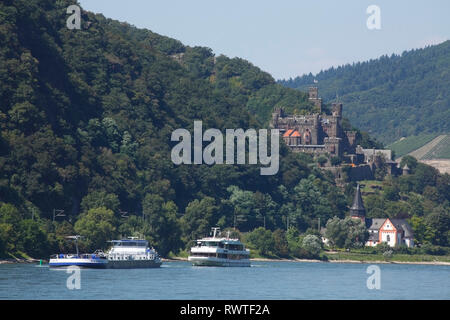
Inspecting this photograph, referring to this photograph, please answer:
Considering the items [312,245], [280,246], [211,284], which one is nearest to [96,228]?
[211,284]

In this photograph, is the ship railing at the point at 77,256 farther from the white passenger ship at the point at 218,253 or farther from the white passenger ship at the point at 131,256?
the white passenger ship at the point at 218,253

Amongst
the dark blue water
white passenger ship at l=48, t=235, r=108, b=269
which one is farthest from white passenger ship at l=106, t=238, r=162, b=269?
the dark blue water

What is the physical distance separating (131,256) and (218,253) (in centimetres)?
1476

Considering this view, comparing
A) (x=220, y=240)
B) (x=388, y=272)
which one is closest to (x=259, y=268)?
(x=220, y=240)

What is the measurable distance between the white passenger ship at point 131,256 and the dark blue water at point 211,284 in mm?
2265

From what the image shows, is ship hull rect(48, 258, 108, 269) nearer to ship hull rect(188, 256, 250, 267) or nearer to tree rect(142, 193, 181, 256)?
ship hull rect(188, 256, 250, 267)

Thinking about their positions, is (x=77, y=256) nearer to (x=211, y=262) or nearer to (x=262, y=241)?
(x=211, y=262)

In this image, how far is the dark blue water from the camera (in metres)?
102

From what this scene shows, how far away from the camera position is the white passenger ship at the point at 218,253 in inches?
5999

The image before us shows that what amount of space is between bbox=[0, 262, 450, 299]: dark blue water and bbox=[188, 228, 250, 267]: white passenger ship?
3.69 m

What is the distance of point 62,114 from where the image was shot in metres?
194

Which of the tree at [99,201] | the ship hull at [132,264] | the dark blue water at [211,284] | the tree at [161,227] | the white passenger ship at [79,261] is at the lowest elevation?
the dark blue water at [211,284]

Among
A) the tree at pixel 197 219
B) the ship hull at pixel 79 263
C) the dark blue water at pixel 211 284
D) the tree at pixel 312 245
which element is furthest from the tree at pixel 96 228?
the tree at pixel 312 245
